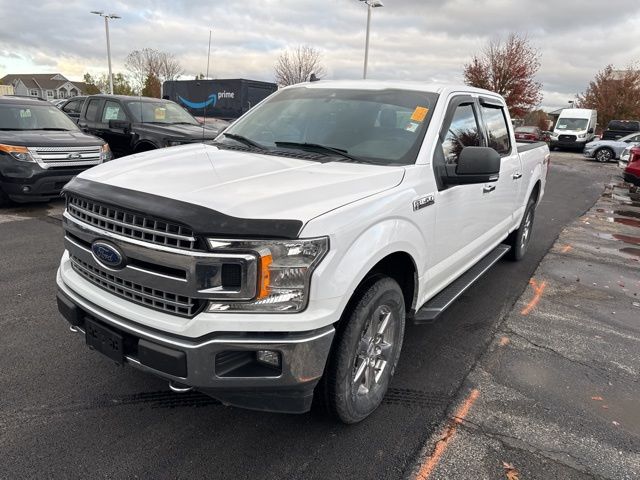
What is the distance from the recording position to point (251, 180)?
2.51 m

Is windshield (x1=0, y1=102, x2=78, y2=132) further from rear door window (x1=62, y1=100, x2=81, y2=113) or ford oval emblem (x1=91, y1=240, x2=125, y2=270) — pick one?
ford oval emblem (x1=91, y1=240, x2=125, y2=270)

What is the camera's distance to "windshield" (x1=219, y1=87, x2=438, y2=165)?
3.19 meters

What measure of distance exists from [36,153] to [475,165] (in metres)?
6.84

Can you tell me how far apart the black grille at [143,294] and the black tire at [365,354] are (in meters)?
0.74

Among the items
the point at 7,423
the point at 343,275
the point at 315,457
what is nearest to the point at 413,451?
the point at 315,457

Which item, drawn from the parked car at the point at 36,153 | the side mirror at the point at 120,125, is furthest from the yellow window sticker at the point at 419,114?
the side mirror at the point at 120,125

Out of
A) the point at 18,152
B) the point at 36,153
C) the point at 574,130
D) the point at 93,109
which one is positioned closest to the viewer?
the point at 18,152

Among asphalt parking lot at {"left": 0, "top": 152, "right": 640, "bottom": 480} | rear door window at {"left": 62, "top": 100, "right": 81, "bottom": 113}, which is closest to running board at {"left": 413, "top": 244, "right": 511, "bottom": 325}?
asphalt parking lot at {"left": 0, "top": 152, "right": 640, "bottom": 480}

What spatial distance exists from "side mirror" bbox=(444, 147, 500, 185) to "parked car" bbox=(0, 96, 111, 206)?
6.54 m

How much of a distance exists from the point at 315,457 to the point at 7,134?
7.56 metres

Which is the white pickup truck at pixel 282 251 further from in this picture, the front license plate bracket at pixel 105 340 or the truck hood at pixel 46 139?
the truck hood at pixel 46 139

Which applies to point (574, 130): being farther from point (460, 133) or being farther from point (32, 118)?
point (460, 133)

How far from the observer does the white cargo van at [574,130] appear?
29.8 metres

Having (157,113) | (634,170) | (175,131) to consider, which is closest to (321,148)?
(175,131)
